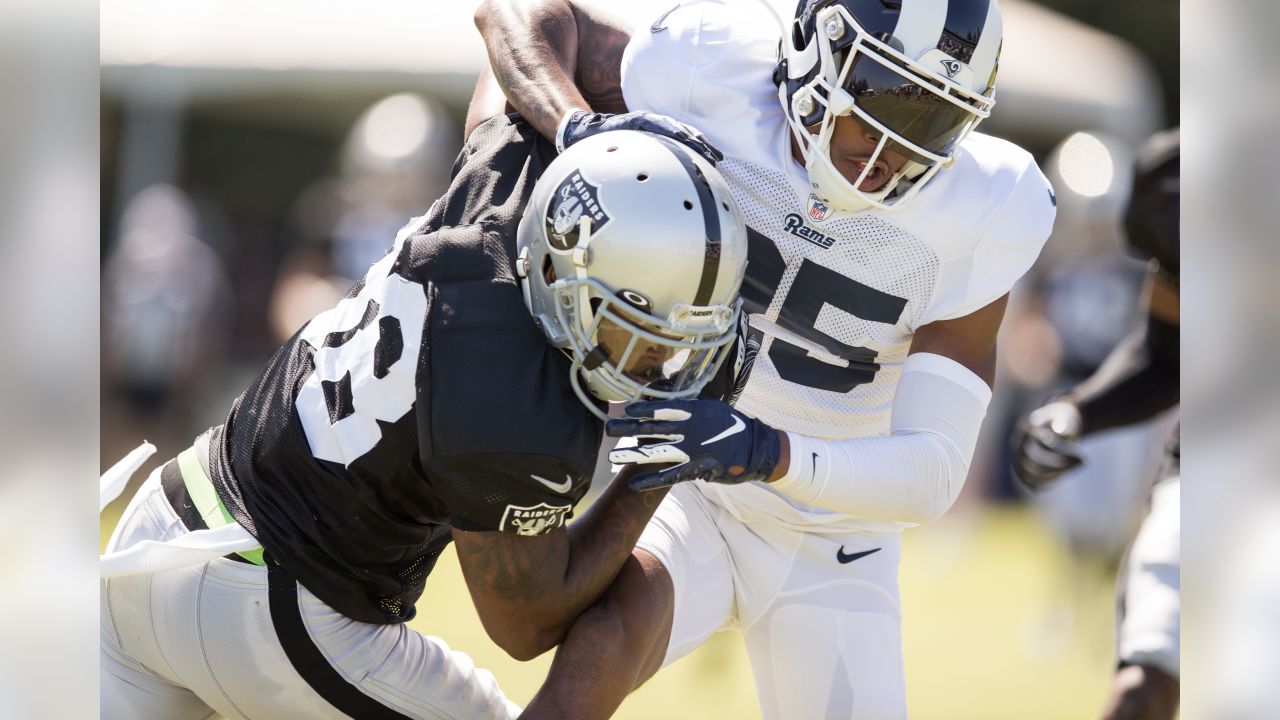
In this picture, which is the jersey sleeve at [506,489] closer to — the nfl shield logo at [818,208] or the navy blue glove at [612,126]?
the navy blue glove at [612,126]

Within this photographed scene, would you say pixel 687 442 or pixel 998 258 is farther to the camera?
pixel 998 258

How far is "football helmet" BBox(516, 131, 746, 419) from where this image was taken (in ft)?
7.57

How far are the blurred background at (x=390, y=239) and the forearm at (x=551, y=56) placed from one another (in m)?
3.89

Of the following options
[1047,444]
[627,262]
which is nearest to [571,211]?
[627,262]

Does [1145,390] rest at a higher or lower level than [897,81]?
lower

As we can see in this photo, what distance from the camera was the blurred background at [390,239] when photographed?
7664 millimetres

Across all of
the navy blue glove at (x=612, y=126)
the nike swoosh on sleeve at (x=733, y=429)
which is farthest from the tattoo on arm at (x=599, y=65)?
the nike swoosh on sleeve at (x=733, y=429)

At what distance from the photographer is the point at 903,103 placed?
2.71 metres

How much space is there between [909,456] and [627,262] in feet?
2.30

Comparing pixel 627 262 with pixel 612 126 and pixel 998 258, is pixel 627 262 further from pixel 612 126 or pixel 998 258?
pixel 998 258

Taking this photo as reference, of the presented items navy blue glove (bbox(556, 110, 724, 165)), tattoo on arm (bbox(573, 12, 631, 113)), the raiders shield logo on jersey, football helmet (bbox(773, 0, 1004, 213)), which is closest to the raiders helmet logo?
navy blue glove (bbox(556, 110, 724, 165))

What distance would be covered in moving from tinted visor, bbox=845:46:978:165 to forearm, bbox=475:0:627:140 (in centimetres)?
57

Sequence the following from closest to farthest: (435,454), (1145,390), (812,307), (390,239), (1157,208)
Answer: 1. (435,454)
2. (812,307)
3. (1157,208)
4. (1145,390)
5. (390,239)

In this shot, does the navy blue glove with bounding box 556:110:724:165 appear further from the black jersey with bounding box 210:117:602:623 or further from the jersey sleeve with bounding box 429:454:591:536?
the jersey sleeve with bounding box 429:454:591:536
